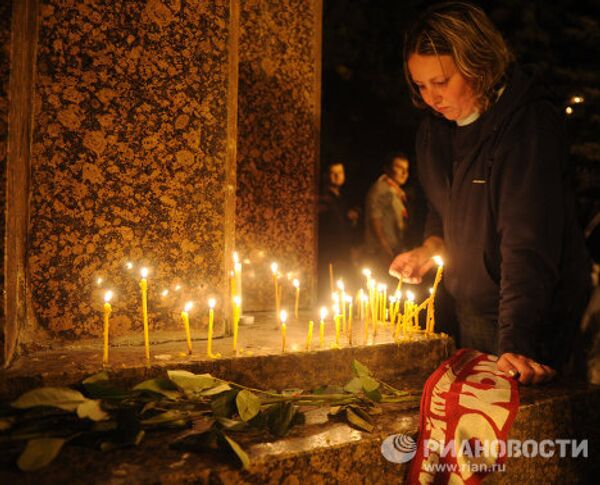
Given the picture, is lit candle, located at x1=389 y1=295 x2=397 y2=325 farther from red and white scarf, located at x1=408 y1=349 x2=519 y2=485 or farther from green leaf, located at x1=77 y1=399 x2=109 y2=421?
green leaf, located at x1=77 y1=399 x2=109 y2=421

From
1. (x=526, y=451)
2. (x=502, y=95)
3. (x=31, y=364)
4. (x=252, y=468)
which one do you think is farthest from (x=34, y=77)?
(x=526, y=451)

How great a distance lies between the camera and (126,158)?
272 cm

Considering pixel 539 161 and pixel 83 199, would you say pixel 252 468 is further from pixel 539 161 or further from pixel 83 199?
pixel 539 161

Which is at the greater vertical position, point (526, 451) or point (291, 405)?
point (291, 405)

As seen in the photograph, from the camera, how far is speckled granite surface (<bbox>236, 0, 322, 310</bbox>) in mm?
4141

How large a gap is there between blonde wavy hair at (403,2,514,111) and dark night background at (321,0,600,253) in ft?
27.8

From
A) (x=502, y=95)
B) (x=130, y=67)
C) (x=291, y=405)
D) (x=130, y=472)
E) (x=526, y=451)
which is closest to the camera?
(x=130, y=472)

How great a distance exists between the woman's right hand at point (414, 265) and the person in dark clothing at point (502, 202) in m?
0.02

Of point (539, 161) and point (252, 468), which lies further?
point (539, 161)

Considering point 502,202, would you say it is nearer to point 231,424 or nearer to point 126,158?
point 231,424

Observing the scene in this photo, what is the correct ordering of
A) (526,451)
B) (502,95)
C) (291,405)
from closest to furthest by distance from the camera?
(291,405) → (526,451) → (502,95)

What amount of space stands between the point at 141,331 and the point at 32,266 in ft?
2.16

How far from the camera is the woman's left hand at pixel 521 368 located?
2522 millimetres

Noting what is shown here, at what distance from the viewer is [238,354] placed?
8.65 feet
